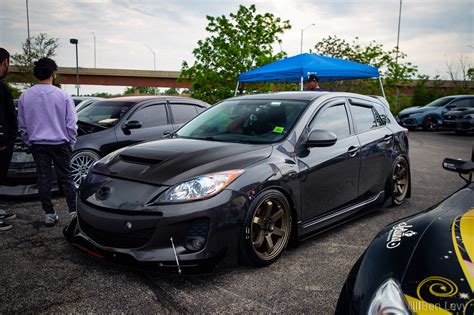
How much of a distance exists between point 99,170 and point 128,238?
80 cm

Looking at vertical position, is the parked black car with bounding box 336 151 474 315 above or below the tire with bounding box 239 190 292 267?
above

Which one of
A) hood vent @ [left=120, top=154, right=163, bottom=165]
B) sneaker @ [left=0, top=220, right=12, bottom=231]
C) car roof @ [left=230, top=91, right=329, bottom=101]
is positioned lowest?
sneaker @ [left=0, top=220, right=12, bottom=231]

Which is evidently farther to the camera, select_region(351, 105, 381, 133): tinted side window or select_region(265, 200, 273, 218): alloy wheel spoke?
select_region(351, 105, 381, 133): tinted side window

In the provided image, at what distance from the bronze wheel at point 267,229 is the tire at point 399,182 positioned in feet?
6.82

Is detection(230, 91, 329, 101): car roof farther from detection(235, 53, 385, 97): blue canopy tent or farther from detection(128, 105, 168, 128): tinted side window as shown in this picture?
detection(235, 53, 385, 97): blue canopy tent

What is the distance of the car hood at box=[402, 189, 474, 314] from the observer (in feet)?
4.65

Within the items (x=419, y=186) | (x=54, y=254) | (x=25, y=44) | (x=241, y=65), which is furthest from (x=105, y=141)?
(x=25, y=44)

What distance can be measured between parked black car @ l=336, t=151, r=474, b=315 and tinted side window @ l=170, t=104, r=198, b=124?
5.22 m

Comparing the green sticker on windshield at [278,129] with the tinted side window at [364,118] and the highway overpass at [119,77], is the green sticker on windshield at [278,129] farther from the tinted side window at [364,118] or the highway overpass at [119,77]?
the highway overpass at [119,77]

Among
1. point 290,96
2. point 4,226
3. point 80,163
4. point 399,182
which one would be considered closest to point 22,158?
point 80,163

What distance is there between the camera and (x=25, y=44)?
3114cm

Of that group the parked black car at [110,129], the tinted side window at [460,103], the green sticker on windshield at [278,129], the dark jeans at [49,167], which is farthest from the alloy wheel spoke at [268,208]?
the tinted side window at [460,103]

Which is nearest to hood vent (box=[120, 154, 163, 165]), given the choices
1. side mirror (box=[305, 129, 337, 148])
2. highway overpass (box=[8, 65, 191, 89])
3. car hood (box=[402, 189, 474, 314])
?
side mirror (box=[305, 129, 337, 148])

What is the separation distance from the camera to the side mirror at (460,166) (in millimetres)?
2518
